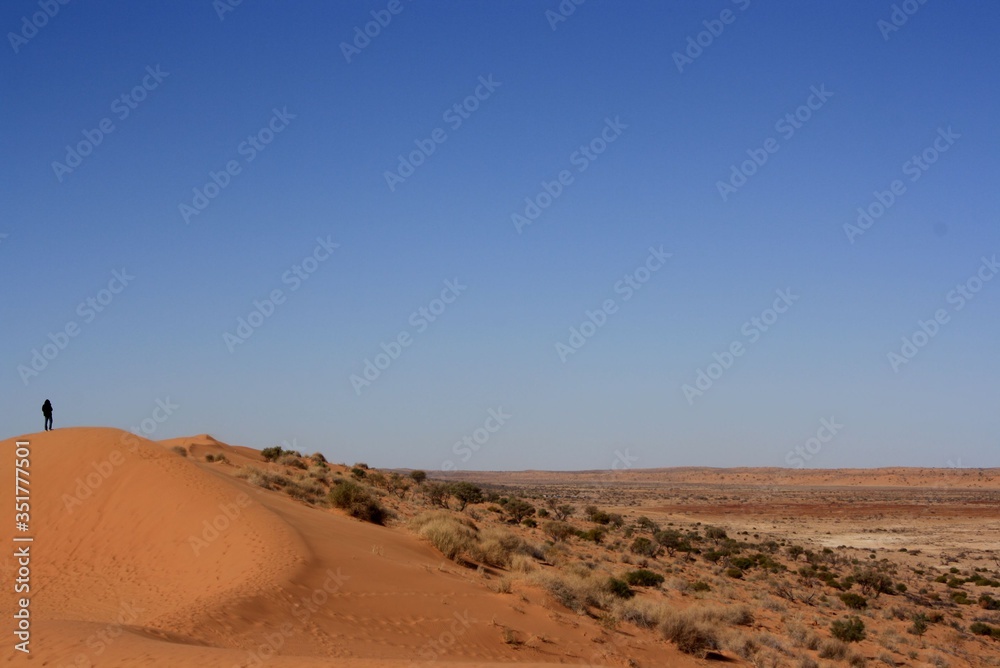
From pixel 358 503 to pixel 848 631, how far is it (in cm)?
1713

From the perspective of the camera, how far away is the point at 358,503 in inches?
1152

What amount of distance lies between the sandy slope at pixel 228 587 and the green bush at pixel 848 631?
6.96m

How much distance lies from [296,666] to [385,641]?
3932mm

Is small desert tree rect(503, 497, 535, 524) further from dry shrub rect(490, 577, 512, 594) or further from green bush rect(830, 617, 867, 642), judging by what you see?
dry shrub rect(490, 577, 512, 594)

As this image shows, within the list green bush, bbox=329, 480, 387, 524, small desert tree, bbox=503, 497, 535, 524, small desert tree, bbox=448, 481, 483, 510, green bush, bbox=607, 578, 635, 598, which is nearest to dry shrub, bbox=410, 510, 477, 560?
green bush, bbox=329, 480, 387, 524

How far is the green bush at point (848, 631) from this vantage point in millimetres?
21562

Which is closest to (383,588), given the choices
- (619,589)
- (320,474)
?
(619,589)

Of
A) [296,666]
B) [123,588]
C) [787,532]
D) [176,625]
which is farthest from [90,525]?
[787,532]

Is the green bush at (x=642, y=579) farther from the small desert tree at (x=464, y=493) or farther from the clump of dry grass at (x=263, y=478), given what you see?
the small desert tree at (x=464, y=493)

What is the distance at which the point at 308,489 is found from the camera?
→ 32719 mm

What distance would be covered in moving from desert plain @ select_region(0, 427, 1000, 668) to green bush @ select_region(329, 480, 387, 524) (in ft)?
0.28

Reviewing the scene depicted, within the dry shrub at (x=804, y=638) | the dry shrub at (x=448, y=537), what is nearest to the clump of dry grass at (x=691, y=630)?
the dry shrub at (x=804, y=638)

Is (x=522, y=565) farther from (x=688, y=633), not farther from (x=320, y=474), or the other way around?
(x=320, y=474)

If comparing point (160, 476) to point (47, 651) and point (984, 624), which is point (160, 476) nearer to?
point (47, 651)
